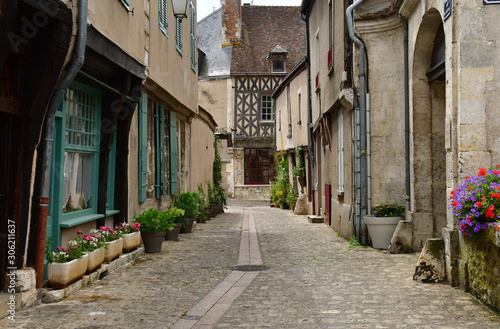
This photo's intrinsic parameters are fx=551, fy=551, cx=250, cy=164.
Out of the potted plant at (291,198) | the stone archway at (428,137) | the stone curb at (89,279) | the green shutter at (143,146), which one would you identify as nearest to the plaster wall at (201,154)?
→ the potted plant at (291,198)

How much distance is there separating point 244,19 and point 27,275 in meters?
29.9

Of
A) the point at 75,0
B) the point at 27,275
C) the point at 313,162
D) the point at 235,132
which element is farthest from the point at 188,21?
the point at 235,132

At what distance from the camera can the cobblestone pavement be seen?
14.5ft

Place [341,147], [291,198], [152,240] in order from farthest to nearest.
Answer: [291,198] < [341,147] < [152,240]

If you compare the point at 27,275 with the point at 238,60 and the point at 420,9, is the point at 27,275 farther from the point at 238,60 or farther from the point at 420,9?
the point at 238,60

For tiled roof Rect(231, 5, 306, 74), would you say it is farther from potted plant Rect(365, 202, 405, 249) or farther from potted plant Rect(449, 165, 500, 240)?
potted plant Rect(449, 165, 500, 240)

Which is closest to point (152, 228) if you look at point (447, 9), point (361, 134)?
point (361, 134)

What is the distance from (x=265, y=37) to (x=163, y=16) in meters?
22.7

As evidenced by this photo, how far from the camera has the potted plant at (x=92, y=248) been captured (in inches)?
230

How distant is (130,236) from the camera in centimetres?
760

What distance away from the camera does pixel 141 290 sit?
5750 millimetres

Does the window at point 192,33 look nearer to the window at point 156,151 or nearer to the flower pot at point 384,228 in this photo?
the window at point 156,151

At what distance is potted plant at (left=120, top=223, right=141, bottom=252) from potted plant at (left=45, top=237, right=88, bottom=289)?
6.00 ft

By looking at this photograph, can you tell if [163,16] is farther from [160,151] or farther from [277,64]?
[277,64]
